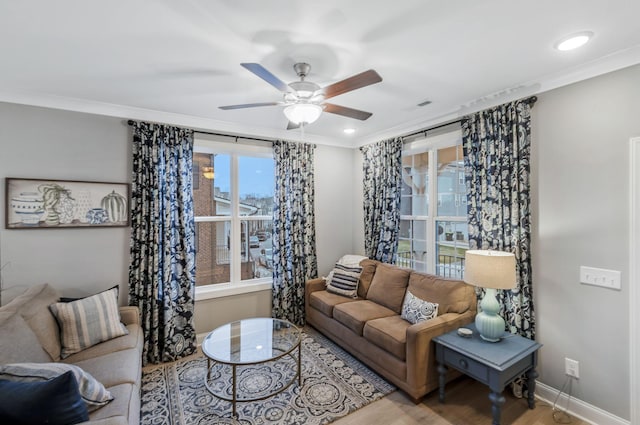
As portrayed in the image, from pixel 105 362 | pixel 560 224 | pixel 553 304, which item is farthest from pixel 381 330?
pixel 105 362

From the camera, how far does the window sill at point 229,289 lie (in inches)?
139

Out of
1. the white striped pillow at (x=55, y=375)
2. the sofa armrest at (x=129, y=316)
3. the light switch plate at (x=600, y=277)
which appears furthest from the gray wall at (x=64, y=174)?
the light switch plate at (x=600, y=277)

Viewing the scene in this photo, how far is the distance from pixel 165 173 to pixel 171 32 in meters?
1.78

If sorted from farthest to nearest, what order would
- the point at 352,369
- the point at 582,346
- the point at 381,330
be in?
the point at 352,369 → the point at 381,330 → the point at 582,346

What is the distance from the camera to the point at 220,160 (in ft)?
12.4

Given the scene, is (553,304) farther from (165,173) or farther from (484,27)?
(165,173)

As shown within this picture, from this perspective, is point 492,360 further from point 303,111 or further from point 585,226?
point 303,111

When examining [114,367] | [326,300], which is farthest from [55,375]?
[326,300]

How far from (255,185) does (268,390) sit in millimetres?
2455

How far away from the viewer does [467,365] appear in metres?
2.24

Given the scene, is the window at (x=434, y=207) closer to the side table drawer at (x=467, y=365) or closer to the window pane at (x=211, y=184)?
the side table drawer at (x=467, y=365)

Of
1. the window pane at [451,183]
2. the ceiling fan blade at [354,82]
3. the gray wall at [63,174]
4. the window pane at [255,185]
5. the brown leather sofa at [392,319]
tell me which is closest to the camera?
the ceiling fan blade at [354,82]

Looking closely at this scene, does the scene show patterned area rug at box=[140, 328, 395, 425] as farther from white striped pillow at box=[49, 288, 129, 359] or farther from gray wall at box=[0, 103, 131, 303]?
gray wall at box=[0, 103, 131, 303]

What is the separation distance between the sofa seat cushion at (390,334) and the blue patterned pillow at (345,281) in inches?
28.7
